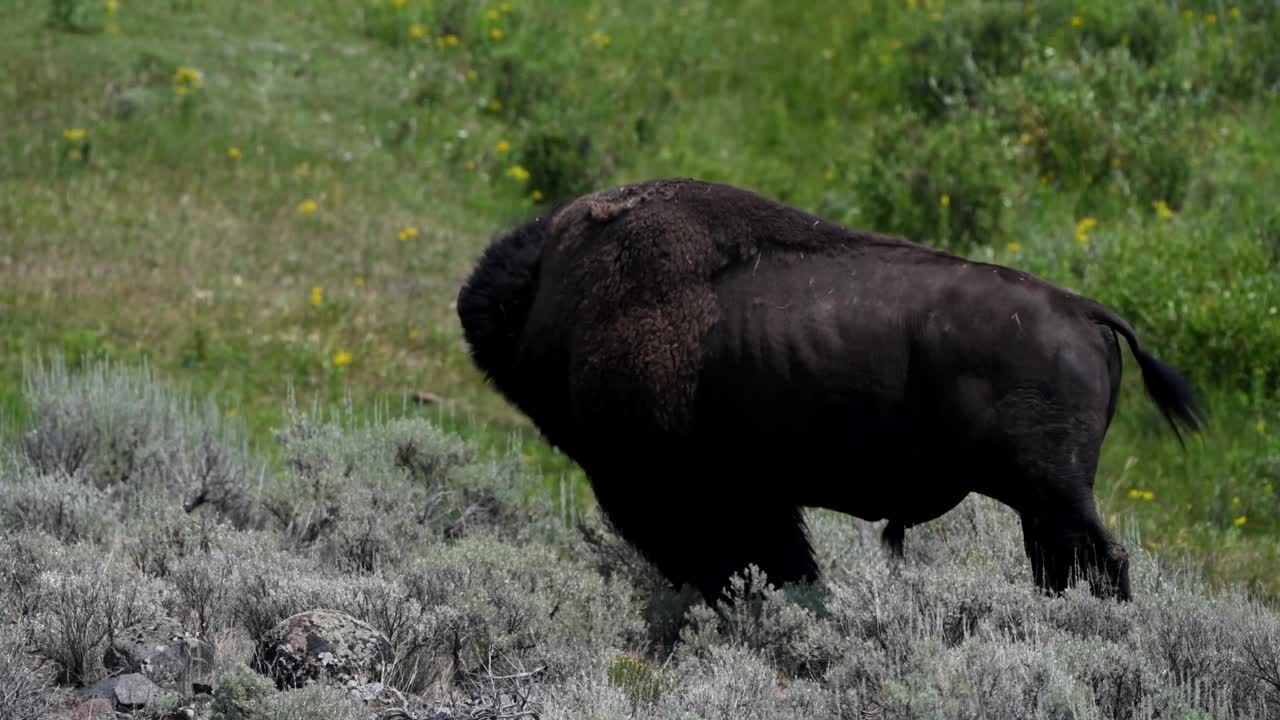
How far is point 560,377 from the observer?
20.3 feet

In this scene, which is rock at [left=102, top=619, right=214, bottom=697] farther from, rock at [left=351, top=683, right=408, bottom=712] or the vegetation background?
the vegetation background

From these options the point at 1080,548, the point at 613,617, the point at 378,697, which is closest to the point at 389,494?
the point at 613,617

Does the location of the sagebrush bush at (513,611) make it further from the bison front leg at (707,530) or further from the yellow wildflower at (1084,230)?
the yellow wildflower at (1084,230)

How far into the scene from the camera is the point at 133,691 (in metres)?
5.00

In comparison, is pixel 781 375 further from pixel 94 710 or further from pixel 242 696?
pixel 94 710

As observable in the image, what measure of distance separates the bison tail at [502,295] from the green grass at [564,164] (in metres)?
2.76

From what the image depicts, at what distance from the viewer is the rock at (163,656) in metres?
5.18

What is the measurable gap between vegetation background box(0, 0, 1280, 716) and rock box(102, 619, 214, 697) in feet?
3.49

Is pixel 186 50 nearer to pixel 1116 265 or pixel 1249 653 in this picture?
pixel 1116 265

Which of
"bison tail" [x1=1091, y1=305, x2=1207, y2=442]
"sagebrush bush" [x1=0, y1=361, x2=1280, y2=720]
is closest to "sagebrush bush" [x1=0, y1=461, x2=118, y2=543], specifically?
"sagebrush bush" [x1=0, y1=361, x2=1280, y2=720]

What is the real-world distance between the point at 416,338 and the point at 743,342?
5.83 m

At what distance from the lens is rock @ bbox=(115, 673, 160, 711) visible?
4.97 meters

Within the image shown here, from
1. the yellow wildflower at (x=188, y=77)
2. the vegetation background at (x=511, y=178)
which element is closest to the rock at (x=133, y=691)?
the vegetation background at (x=511, y=178)

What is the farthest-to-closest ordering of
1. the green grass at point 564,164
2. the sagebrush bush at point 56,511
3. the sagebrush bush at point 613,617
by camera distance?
the green grass at point 564,164, the sagebrush bush at point 56,511, the sagebrush bush at point 613,617
